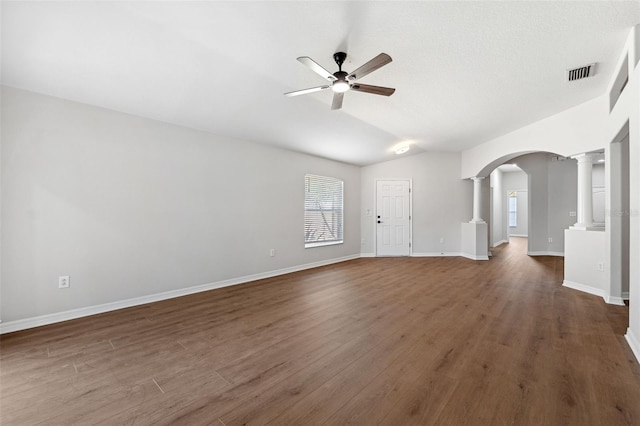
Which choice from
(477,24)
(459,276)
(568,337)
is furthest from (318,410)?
(459,276)

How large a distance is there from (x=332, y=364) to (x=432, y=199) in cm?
594

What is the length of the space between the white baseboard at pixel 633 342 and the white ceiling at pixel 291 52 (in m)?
2.70

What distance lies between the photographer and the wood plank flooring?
5.14 ft

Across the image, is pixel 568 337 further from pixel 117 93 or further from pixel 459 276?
pixel 117 93

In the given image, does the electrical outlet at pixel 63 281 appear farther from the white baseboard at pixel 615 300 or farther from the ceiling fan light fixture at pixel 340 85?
the white baseboard at pixel 615 300

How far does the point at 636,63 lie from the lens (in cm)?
225

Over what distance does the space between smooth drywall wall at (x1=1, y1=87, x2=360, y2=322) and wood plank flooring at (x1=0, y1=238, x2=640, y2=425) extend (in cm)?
46

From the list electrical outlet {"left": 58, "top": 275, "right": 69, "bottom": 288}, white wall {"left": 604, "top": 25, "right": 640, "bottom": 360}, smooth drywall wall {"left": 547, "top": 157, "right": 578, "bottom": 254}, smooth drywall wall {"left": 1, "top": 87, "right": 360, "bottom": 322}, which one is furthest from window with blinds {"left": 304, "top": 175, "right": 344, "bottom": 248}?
smooth drywall wall {"left": 547, "top": 157, "right": 578, "bottom": 254}

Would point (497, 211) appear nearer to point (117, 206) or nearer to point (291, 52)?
point (291, 52)

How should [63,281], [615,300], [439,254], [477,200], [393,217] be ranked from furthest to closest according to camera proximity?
[393,217] < [439,254] < [477,200] < [615,300] < [63,281]

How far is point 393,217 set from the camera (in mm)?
7094

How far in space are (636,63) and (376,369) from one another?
334 cm

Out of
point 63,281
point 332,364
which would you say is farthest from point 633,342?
point 63,281

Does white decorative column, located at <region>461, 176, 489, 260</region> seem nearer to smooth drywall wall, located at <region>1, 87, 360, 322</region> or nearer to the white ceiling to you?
the white ceiling
